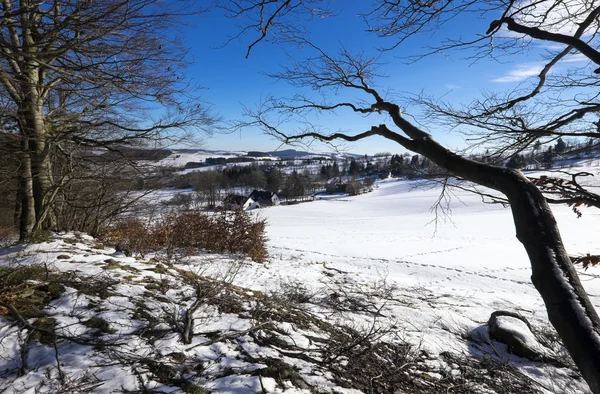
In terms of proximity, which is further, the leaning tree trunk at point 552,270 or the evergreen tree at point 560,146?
the evergreen tree at point 560,146

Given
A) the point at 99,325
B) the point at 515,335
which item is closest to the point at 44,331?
the point at 99,325

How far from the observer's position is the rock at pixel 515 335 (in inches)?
162

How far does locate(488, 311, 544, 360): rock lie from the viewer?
4.12 meters

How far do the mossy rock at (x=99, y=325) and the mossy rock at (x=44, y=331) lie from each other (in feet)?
0.81

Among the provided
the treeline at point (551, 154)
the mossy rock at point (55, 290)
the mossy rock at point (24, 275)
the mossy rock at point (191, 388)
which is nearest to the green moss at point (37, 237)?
the mossy rock at point (24, 275)

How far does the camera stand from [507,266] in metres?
14.0

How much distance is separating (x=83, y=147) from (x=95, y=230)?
9.60 feet

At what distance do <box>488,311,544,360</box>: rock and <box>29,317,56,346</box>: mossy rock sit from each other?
5651 mm

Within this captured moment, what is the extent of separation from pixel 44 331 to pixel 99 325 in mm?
384

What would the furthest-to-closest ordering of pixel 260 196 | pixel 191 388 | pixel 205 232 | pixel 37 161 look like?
pixel 260 196, pixel 205 232, pixel 37 161, pixel 191 388

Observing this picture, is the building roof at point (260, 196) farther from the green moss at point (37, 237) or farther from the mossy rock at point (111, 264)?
Answer: the mossy rock at point (111, 264)

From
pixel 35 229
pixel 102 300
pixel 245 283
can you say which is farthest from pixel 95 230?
pixel 102 300

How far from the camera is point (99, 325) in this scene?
264 cm

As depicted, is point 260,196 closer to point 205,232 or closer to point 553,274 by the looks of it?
point 205,232
